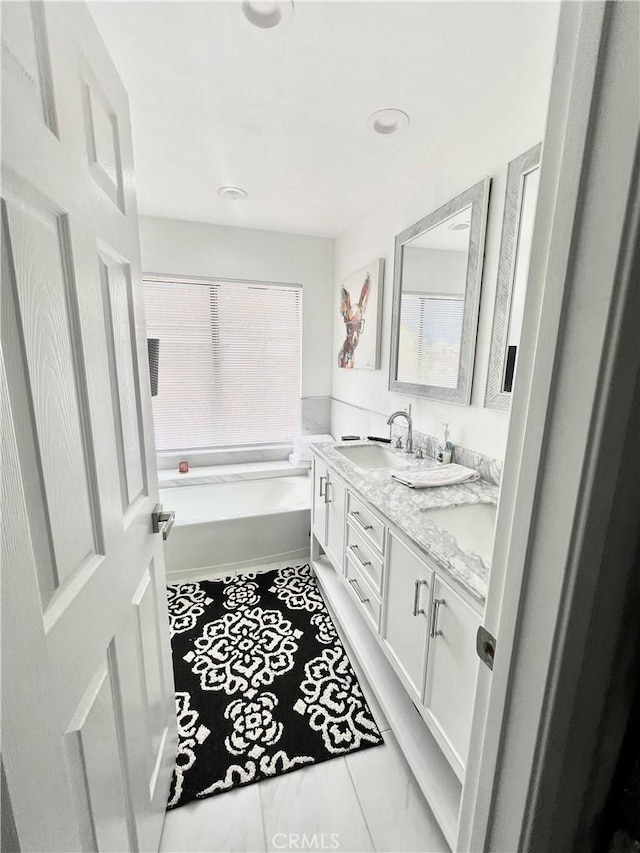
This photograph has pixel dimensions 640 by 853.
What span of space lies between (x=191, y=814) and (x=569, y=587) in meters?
1.47

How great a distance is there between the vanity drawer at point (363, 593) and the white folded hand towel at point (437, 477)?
47 cm

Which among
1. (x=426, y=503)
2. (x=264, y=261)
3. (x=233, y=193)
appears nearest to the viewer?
(x=426, y=503)

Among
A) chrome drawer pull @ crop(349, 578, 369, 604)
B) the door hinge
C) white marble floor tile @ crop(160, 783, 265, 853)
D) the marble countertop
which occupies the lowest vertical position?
white marble floor tile @ crop(160, 783, 265, 853)

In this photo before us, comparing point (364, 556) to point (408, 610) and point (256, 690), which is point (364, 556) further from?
point (256, 690)

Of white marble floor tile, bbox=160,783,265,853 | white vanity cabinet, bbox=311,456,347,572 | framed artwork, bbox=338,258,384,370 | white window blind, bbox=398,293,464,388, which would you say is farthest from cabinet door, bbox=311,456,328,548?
white marble floor tile, bbox=160,783,265,853

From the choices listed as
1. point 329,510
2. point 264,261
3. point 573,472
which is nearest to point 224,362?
point 264,261

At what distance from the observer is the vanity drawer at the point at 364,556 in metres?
1.41

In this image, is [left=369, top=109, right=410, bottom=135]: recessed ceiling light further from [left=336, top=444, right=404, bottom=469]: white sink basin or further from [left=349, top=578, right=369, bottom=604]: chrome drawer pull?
[left=349, top=578, right=369, bottom=604]: chrome drawer pull

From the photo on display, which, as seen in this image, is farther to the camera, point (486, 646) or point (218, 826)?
point (218, 826)

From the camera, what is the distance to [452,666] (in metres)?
0.98

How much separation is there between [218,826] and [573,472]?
153 cm

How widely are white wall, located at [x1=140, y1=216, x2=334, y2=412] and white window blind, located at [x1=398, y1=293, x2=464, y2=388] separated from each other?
125 centimetres

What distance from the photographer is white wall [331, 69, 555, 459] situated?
1.33m

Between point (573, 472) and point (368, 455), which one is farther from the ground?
point (573, 472)
